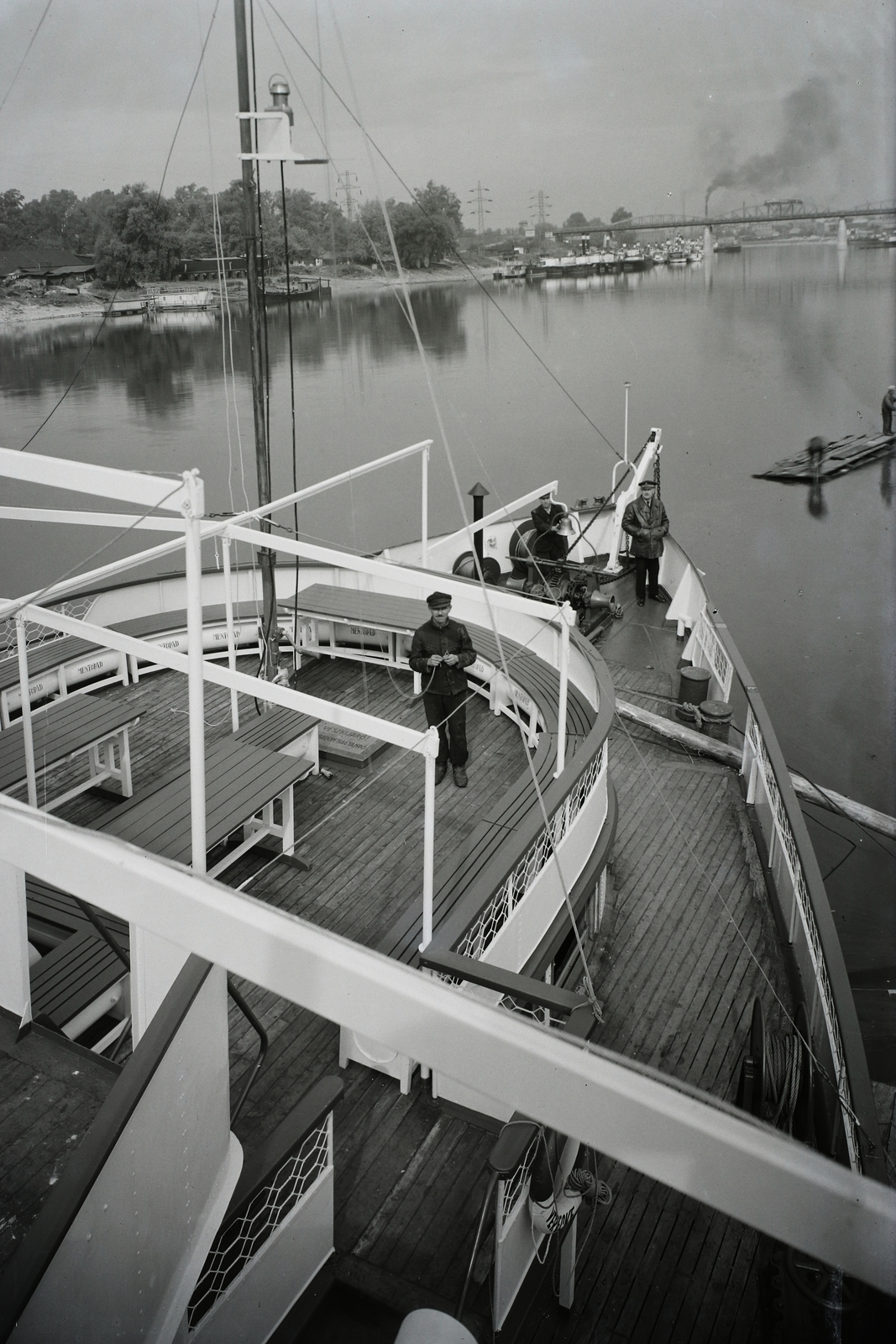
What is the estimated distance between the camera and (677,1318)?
10.0 feet

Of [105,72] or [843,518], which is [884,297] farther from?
[105,72]

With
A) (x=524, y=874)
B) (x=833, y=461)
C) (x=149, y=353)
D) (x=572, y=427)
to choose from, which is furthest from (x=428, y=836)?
(x=833, y=461)

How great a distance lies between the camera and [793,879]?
15.7 ft

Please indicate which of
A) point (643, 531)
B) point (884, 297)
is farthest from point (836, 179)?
point (643, 531)

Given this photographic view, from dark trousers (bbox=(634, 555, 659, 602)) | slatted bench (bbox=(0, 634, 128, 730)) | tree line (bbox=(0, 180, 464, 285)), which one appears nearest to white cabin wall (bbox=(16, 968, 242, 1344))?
slatted bench (bbox=(0, 634, 128, 730))

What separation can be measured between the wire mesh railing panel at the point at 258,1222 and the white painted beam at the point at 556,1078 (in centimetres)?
125

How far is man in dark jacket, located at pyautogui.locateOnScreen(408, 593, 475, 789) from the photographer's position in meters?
5.59

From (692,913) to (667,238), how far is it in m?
39.2

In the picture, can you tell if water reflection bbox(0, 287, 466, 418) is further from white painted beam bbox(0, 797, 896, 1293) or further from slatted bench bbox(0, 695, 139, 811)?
white painted beam bbox(0, 797, 896, 1293)

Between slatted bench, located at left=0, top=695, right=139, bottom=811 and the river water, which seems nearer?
slatted bench, located at left=0, top=695, right=139, bottom=811

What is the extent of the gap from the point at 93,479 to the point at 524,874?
2.34m

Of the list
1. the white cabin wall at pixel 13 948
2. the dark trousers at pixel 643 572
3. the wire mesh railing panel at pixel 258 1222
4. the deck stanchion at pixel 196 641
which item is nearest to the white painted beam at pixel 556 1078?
the deck stanchion at pixel 196 641

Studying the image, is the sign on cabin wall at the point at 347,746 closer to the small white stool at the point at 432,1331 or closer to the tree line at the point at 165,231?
the small white stool at the point at 432,1331

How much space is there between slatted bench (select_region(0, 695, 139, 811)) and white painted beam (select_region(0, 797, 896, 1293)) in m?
3.50
